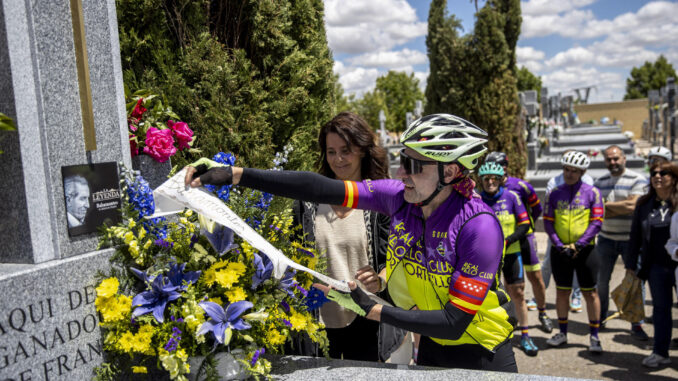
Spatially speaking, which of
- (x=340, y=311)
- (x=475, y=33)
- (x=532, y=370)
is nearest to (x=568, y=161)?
(x=532, y=370)

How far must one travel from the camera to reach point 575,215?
5.84 metres

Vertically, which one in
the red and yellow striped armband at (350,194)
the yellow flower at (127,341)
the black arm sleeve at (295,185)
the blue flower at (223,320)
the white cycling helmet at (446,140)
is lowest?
the yellow flower at (127,341)

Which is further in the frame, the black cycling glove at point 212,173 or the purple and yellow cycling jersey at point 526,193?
the purple and yellow cycling jersey at point 526,193

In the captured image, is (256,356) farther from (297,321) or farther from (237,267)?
(237,267)

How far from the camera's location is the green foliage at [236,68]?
3111 mm

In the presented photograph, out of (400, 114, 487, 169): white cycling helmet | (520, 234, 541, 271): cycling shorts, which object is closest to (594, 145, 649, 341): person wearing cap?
(520, 234, 541, 271): cycling shorts

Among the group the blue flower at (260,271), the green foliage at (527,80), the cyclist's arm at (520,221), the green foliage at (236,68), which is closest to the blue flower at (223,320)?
the blue flower at (260,271)

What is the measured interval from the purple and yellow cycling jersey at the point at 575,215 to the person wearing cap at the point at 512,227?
334 millimetres

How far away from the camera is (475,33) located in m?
13.8

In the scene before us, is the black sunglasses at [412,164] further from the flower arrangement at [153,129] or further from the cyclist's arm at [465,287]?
the flower arrangement at [153,129]

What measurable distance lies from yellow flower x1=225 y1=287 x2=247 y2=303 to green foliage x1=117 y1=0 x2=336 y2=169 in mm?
1409

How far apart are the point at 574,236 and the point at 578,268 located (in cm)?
35

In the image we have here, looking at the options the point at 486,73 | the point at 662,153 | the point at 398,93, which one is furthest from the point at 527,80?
the point at 662,153

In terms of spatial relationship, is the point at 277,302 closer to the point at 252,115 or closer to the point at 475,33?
the point at 252,115
